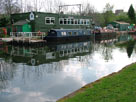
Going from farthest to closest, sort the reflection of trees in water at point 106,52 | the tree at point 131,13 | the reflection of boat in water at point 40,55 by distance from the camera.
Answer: the tree at point 131,13 < the reflection of trees in water at point 106,52 < the reflection of boat in water at point 40,55

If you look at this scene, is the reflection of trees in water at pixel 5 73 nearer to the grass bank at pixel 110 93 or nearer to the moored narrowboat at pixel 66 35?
the grass bank at pixel 110 93

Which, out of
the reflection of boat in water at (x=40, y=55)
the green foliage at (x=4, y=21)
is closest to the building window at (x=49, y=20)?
the green foliage at (x=4, y=21)

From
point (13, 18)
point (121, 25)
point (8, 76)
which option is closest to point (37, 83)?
point (8, 76)

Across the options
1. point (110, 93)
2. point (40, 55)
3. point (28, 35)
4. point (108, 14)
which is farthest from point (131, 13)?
point (110, 93)

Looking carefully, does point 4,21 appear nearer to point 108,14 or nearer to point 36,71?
point 36,71

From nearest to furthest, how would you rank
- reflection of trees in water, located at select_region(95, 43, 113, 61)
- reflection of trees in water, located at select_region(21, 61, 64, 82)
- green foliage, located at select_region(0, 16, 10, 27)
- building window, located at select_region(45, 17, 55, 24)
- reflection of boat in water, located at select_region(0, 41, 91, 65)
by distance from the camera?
reflection of trees in water, located at select_region(21, 61, 64, 82)
reflection of boat in water, located at select_region(0, 41, 91, 65)
reflection of trees in water, located at select_region(95, 43, 113, 61)
building window, located at select_region(45, 17, 55, 24)
green foliage, located at select_region(0, 16, 10, 27)

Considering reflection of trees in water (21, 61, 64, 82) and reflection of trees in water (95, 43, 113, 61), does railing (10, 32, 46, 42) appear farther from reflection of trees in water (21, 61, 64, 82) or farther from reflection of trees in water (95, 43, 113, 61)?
reflection of trees in water (21, 61, 64, 82)

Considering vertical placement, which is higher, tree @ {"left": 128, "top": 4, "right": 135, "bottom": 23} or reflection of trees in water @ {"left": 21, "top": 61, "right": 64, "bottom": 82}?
tree @ {"left": 128, "top": 4, "right": 135, "bottom": 23}

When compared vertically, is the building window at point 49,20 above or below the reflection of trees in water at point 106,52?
above

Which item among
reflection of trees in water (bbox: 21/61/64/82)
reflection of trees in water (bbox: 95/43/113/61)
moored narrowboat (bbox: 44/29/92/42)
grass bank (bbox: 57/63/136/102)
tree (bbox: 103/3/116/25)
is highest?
tree (bbox: 103/3/116/25)

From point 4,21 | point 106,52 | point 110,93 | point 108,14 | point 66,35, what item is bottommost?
point 106,52

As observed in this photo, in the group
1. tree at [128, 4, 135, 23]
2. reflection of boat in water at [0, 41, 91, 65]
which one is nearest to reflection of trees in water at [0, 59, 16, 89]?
reflection of boat in water at [0, 41, 91, 65]

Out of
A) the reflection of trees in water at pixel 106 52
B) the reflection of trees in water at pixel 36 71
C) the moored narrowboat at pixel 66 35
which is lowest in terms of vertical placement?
the reflection of trees in water at pixel 106 52

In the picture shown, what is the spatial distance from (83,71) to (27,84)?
3761 mm
